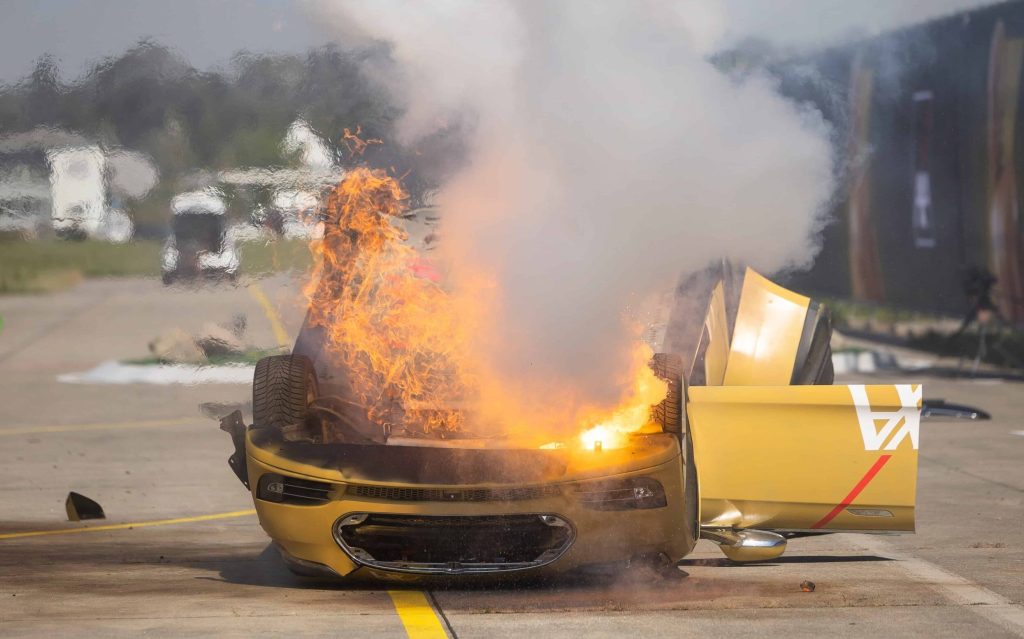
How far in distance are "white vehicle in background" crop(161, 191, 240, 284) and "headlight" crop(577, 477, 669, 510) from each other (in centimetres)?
409

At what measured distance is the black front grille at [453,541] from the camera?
6402mm

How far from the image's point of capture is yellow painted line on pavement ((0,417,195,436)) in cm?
1346

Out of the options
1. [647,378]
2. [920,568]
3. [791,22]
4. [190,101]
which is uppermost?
[791,22]

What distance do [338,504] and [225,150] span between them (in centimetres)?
459

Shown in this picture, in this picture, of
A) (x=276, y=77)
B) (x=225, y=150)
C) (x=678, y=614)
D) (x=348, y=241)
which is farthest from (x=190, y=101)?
(x=678, y=614)

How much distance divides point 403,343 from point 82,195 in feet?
13.3

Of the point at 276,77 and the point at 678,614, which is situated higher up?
the point at 276,77

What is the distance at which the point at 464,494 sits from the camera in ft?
21.0

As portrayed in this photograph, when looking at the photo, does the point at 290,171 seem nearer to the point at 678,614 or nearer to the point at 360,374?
the point at 360,374

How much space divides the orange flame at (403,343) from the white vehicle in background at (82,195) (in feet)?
10.6

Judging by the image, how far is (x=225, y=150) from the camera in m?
10.3

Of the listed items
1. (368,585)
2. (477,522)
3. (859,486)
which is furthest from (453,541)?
(859,486)

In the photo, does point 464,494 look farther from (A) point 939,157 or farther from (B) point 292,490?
(A) point 939,157

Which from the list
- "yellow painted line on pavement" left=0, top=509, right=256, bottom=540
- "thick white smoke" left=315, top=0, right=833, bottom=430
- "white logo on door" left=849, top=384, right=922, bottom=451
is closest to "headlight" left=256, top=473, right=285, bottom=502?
"thick white smoke" left=315, top=0, right=833, bottom=430
